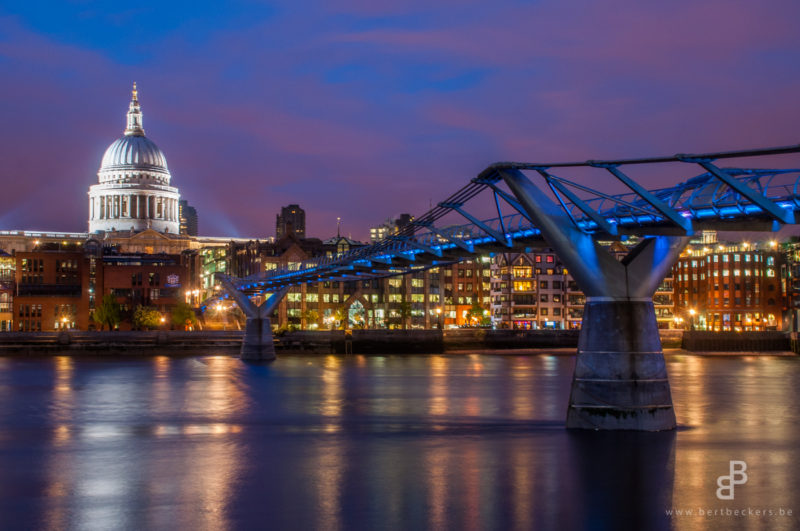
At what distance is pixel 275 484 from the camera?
96.4ft

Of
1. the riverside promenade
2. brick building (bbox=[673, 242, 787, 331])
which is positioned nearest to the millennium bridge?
the riverside promenade

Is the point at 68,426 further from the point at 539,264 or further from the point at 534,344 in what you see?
the point at 539,264

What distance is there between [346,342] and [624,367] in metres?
83.4

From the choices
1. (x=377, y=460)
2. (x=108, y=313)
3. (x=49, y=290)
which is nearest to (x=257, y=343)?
(x=108, y=313)

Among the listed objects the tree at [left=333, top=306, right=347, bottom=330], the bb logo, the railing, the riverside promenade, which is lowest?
the bb logo

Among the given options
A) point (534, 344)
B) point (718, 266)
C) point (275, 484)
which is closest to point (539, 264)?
point (534, 344)

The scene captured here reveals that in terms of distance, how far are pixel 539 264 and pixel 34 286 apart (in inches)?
2933

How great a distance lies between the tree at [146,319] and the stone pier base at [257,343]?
150 ft

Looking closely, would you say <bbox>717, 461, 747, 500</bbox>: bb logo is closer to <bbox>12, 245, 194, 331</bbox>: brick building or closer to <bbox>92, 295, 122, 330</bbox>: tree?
<bbox>92, 295, 122, 330</bbox>: tree

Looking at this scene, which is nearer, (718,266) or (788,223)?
(788,223)

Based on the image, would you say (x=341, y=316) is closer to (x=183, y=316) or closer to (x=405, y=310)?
(x=405, y=310)

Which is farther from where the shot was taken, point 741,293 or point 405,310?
point 741,293

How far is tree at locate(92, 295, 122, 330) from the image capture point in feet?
470

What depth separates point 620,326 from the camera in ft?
115
